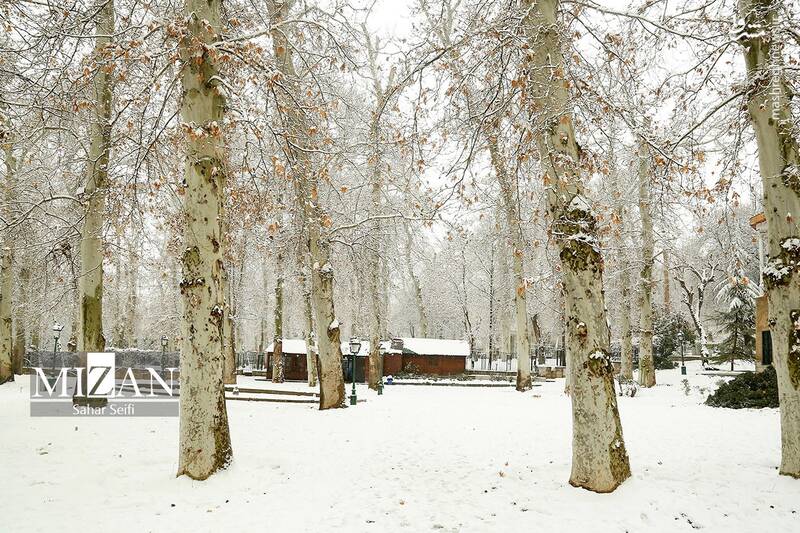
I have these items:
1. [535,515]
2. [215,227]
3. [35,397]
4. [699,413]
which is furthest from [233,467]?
[699,413]

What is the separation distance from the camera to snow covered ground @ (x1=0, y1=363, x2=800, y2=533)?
5.34 m

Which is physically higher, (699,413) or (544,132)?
(544,132)

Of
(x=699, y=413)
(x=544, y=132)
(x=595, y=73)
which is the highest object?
(x=595, y=73)

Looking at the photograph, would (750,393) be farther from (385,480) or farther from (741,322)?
(741,322)

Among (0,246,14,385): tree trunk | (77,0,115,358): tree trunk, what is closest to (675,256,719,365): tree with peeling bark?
(77,0,115,358): tree trunk

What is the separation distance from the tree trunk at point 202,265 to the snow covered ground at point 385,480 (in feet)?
1.67

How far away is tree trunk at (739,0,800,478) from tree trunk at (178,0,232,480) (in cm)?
667

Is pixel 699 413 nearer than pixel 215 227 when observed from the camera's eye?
No

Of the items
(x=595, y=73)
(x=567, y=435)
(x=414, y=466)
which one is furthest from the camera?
(x=567, y=435)

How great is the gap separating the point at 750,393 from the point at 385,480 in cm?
1162

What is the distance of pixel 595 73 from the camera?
23.4 feet

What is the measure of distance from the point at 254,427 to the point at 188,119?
21.0 feet

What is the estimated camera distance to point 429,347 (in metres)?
30.0

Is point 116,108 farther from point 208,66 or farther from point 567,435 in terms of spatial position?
point 567,435
